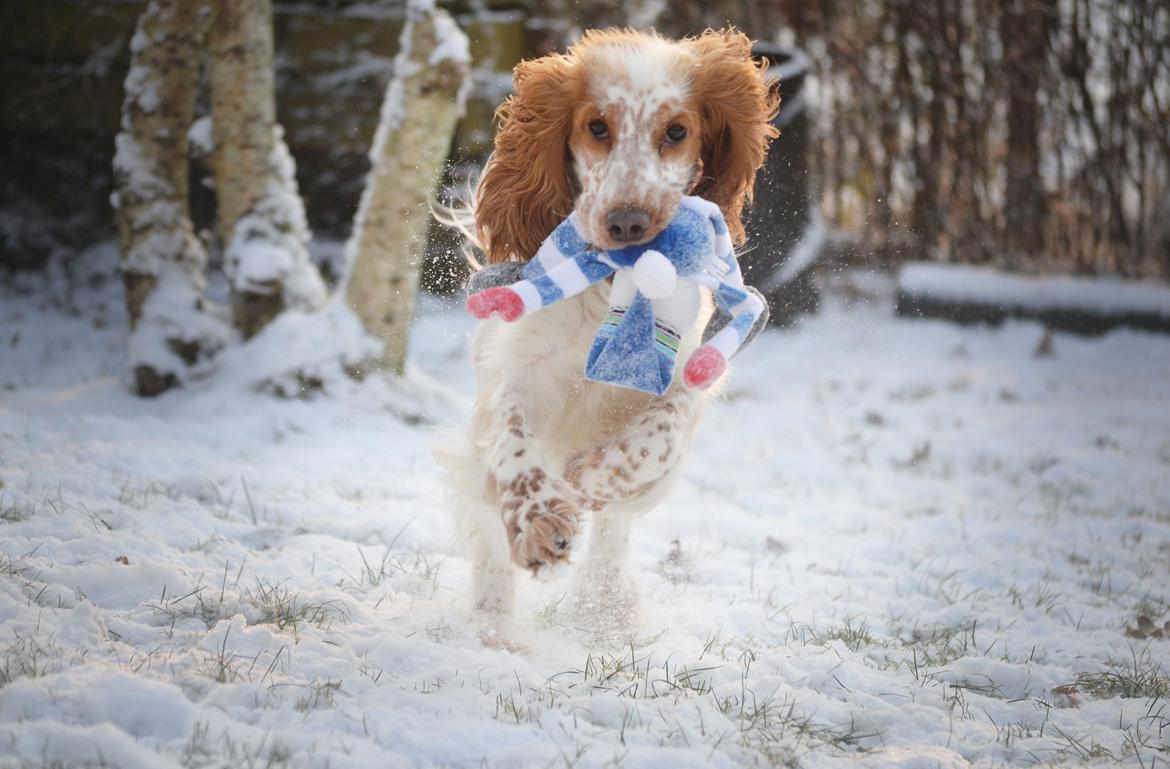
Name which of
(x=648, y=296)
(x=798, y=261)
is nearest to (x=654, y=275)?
(x=648, y=296)

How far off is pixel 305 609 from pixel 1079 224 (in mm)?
8273

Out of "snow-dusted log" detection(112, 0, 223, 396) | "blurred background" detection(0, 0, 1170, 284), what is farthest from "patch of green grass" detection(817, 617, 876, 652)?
"blurred background" detection(0, 0, 1170, 284)

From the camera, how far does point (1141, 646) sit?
3195mm

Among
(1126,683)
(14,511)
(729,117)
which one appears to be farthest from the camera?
(14,511)

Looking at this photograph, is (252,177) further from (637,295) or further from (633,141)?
(637,295)

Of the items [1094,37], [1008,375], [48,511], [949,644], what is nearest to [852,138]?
[1094,37]

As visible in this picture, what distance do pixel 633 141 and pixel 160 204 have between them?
3546 mm

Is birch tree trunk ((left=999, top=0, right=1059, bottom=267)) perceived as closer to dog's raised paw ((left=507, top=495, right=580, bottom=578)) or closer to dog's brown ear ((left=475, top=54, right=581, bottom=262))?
dog's brown ear ((left=475, top=54, right=581, bottom=262))

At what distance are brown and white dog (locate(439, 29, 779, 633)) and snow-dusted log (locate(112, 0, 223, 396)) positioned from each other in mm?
2837

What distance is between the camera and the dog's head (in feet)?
8.63

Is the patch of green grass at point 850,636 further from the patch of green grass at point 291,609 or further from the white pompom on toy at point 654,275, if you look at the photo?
the patch of green grass at point 291,609

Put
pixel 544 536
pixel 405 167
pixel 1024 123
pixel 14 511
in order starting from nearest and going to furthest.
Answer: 1. pixel 544 536
2. pixel 14 511
3. pixel 405 167
4. pixel 1024 123

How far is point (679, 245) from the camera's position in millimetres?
2629

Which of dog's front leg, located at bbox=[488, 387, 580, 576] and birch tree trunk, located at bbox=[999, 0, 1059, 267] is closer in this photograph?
dog's front leg, located at bbox=[488, 387, 580, 576]
